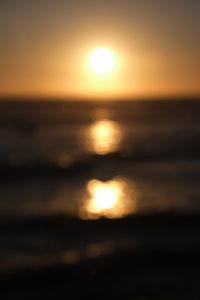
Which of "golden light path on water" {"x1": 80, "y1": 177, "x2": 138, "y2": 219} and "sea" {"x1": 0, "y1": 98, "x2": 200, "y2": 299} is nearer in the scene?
"sea" {"x1": 0, "y1": 98, "x2": 200, "y2": 299}

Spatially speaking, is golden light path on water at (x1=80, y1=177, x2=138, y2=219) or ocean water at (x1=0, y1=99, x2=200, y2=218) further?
ocean water at (x1=0, y1=99, x2=200, y2=218)

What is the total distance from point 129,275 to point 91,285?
563mm

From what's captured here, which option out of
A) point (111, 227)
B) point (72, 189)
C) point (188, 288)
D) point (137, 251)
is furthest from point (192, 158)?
point (188, 288)

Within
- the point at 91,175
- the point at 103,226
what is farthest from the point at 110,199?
the point at 91,175

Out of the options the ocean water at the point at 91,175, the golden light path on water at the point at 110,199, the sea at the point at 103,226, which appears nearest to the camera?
the sea at the point at 103,226

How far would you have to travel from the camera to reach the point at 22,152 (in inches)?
702

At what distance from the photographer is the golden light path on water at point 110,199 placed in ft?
27.6

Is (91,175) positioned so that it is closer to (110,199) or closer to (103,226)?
(110,199)

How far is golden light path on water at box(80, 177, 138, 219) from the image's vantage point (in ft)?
27.6

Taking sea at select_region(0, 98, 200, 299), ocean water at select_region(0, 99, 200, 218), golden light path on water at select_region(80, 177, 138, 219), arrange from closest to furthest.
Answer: sea at select_region(0, 98, 200, 299)
golden light path on water at select_region(80, 177, 138, 219)
ocean water at select_region(0, 99, 200, 218)

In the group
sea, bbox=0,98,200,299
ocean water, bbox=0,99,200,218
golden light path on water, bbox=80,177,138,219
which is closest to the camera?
sea, bbox=0,98,200,299

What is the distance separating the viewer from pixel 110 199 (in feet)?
31.9

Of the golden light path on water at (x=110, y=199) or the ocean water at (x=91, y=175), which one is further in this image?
the ocean water at (x=91, y=175)

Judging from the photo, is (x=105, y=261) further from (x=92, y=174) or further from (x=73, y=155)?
(x=73, y=155)
